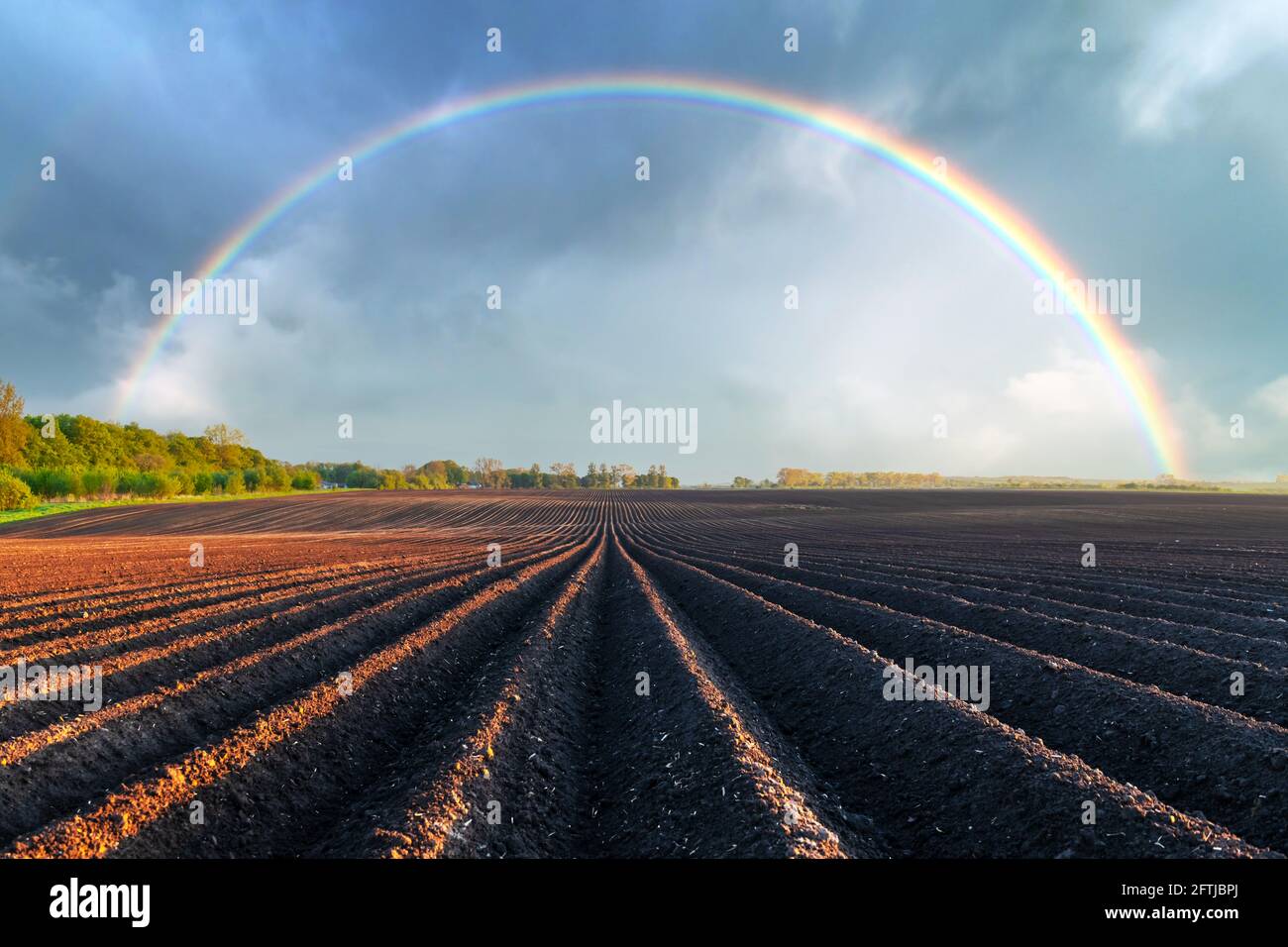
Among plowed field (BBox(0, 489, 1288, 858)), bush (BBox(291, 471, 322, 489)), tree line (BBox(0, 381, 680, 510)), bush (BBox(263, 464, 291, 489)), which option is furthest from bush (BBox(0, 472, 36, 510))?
bush (BBox(291, 471, 322, 489))

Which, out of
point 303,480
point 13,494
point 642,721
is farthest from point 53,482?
point 642,721

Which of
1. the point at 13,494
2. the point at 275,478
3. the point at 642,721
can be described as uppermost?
the point at 275,478

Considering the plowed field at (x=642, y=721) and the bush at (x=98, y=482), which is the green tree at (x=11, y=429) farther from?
the plowed field at (x=642, y=721)

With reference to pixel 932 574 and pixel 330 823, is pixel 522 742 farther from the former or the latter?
pixel 932 574

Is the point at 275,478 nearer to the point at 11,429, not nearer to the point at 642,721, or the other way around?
the point at 11,429

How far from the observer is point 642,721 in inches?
286

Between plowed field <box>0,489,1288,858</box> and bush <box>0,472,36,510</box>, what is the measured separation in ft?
174

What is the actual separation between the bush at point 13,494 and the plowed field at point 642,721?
53067 mm

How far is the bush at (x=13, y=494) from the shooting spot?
50.5m

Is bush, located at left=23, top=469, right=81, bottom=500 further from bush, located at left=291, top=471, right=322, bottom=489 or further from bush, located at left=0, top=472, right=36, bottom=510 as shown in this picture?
bush, located at left=291, top=471, right=322, bottom=489

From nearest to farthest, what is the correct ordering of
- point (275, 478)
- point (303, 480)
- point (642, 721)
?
1. point (642, 721)
2. point (275, 478)
3. point (303, 480)

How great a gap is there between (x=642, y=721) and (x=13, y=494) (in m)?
70.2

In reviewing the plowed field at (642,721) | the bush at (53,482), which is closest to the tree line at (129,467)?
the bush at (53,482)

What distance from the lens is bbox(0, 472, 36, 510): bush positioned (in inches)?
1988
